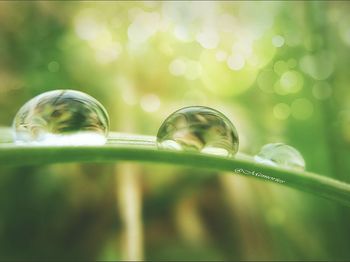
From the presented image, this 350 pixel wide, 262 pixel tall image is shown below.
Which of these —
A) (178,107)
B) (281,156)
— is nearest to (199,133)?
(281,156)

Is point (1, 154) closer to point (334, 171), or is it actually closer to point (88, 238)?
point (88, 238)

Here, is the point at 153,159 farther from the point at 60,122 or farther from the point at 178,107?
the point at 178,107

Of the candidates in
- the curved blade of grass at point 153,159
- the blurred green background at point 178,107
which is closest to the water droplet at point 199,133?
the curved blade of grass at point 153,159

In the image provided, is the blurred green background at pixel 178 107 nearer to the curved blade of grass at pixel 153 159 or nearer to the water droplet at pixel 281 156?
the water droplet at pixel 281 156

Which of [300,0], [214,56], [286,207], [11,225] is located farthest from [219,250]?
[300,0]

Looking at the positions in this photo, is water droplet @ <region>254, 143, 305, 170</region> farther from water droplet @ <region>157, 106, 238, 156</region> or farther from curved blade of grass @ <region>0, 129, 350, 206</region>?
curved blade of grass @ <region>0, 129, 350, 206</region>
